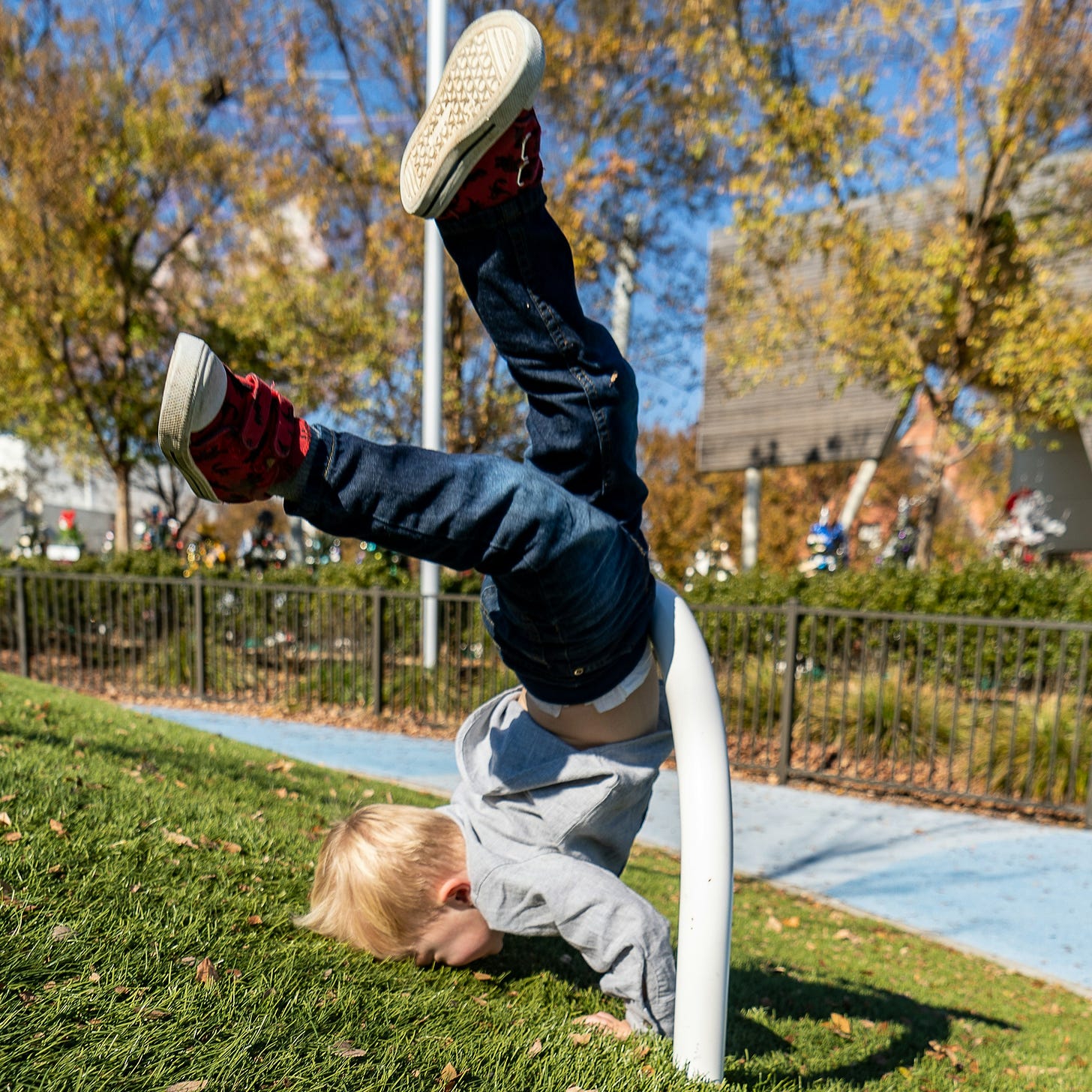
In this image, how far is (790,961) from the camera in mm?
3854

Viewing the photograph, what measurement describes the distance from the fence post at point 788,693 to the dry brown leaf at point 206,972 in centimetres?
675

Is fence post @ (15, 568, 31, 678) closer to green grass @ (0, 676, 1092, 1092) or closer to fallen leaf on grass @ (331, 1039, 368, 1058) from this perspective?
green grass @ (0, 676, 1092, 1092)

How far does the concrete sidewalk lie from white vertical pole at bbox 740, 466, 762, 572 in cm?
1020

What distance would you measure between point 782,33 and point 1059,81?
3.39 metres

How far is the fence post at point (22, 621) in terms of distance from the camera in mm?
11527

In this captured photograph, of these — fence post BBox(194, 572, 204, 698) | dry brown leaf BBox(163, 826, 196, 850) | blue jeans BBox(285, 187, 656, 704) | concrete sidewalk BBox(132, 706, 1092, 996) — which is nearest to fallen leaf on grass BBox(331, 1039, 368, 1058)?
blue jeans BBox(285, 187, 656, 704)

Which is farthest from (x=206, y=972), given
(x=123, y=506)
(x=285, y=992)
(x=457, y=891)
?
(x=123, y=506)

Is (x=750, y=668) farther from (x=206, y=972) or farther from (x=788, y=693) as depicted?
(x=206, y=972)

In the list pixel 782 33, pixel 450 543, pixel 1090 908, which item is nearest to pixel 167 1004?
pixel 450 543

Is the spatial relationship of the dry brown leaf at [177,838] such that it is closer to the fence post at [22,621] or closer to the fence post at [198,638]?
the fence post at [198,638]

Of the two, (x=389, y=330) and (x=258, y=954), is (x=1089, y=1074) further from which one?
(x=389, y=330)

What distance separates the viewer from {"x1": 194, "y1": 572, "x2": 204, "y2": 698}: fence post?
1062 centimetres

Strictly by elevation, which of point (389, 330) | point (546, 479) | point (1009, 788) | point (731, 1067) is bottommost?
point (1009, 788)

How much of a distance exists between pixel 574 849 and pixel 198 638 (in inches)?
379
